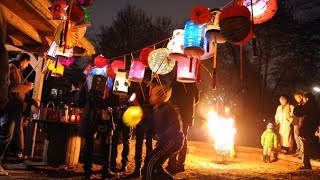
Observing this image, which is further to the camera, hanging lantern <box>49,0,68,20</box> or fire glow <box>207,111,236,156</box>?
fire glow <box>207,111,236,156</box>

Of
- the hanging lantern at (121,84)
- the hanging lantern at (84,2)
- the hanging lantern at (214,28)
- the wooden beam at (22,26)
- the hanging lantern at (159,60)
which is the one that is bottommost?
the hanging lantern at (121,84)

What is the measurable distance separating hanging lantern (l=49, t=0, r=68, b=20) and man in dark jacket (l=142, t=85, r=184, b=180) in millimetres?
3766

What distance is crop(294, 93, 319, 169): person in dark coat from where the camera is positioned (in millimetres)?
11523

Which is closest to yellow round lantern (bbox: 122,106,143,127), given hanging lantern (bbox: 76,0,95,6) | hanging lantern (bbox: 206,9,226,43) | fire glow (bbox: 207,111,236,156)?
hanging lantern (bbox: 206,9,226,43)

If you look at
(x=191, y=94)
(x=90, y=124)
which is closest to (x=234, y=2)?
Answer: (x=191, y=94)

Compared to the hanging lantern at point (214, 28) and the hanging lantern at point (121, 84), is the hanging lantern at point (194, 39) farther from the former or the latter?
the hanging lantern at point (121, 84)

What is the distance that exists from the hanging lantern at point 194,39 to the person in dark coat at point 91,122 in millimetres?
2556

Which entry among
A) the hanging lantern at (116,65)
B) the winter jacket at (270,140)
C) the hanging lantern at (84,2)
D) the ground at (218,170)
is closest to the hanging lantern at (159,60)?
the hanging lantern at (116,65)

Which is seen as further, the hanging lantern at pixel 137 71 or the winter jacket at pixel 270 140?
the winter jacket at pixel 270 140

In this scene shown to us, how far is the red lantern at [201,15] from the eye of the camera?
23.3 ft

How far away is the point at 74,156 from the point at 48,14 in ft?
13.9

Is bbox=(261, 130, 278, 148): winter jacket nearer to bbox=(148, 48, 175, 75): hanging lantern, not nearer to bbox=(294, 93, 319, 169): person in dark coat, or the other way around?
bbox=(294, 93, 319, 169): person in dark coat

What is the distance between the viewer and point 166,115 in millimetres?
6898

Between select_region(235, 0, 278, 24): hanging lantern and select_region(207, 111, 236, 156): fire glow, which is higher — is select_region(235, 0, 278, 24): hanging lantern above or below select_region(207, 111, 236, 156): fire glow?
above
